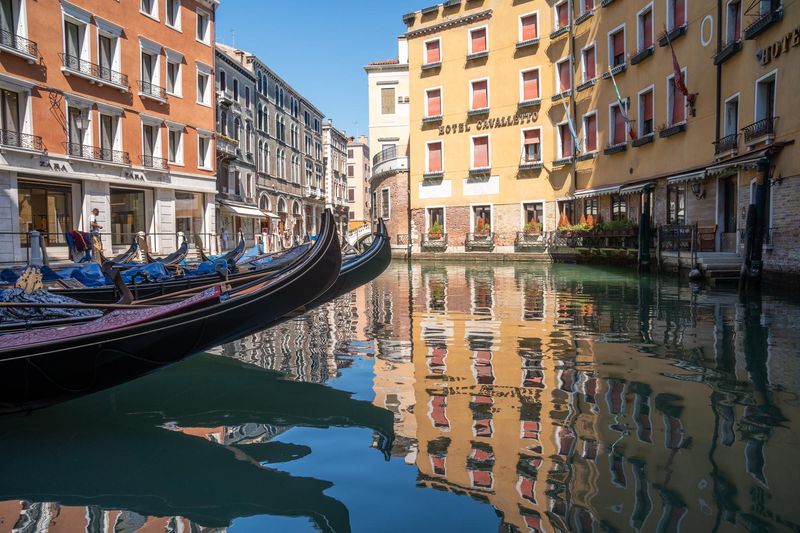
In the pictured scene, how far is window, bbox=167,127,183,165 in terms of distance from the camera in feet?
62.3

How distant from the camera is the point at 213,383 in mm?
4734

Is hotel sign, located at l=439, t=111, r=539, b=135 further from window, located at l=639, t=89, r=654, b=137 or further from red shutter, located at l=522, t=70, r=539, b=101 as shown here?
window, located at l=639, t=89, r=654, b=137

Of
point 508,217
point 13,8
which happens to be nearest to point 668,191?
point 508,217

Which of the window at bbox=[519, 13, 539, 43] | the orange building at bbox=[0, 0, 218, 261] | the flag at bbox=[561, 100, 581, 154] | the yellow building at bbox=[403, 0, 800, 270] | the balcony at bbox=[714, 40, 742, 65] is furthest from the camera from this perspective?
the window at bbox=[519, 13, 539, 43]

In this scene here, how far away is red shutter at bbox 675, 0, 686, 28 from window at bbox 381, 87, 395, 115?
15.4 m

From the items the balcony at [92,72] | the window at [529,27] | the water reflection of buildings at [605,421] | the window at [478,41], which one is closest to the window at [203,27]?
the balcony at [92,72]

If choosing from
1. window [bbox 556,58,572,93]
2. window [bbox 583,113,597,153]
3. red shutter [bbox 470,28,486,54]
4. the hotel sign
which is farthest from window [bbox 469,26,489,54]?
window [bbox 583,113,597,153]

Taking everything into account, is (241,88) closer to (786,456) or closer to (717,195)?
(717,195)

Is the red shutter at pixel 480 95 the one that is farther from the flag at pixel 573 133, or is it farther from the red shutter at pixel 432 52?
the flag at pixel 573 133

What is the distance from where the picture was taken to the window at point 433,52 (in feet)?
75.0

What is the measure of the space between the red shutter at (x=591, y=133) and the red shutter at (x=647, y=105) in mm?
2665

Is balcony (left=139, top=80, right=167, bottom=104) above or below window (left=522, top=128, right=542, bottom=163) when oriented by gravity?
above

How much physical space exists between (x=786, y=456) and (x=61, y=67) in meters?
16.6

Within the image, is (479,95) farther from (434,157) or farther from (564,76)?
(564,76)
